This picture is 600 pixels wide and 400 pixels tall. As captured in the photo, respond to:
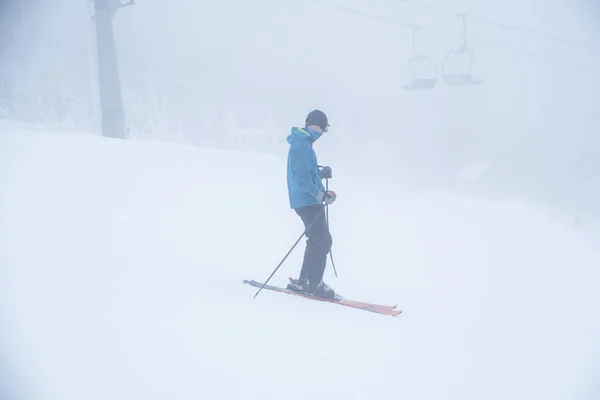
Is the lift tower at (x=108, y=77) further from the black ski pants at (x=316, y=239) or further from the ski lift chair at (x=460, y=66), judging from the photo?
the black ski pants at (x=316, y=239)

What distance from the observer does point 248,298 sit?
600 centimetres

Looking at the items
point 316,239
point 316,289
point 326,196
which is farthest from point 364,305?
point 326,196

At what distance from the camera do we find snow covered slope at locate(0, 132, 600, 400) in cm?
425

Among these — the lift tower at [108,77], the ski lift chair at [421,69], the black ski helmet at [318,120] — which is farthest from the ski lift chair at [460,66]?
the black ski helmet at [318,120]

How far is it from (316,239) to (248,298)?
100 centimetres

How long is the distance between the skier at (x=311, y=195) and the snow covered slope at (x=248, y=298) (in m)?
0.33

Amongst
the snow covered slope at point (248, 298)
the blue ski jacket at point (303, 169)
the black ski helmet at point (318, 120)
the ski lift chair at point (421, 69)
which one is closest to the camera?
the snow covered slope at point (248, 298)

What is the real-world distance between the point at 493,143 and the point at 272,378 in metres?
108

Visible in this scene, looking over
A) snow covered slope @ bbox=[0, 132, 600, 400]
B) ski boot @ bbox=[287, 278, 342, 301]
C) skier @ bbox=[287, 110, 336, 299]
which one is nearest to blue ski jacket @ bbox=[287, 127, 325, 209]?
skier @ bbox=[287, 110, 336, 299]

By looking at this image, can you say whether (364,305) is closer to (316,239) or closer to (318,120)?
(316,239)

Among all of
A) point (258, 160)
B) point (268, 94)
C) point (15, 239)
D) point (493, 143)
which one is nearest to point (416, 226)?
point (258, 160)

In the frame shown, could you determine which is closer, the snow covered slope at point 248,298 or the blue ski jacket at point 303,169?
the snow covered slope at point 248,298

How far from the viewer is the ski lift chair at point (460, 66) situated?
20891mm

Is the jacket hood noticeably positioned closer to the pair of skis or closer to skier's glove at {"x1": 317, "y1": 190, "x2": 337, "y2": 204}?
skier's glove at {"x1": 317, "y1": 190, "x2": 337, "y2": 204}
